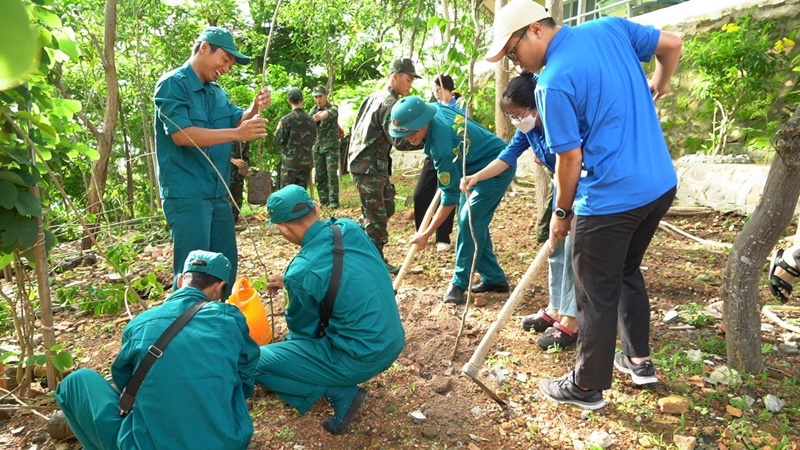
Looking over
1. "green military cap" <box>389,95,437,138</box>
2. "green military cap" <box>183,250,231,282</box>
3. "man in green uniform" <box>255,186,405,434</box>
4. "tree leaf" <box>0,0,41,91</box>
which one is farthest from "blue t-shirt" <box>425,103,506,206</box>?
"tree leaf" <box>0,0,41,91</box>

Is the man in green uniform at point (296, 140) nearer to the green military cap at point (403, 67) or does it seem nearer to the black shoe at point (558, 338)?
the green military cap at point (403, 67)

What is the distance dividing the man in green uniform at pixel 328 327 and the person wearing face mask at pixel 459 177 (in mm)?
1183

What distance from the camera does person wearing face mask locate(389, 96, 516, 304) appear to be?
386 centimetres

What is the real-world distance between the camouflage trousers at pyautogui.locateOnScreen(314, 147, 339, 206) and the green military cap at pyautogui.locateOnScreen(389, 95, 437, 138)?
4.49 m

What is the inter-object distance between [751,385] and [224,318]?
94.3 inches

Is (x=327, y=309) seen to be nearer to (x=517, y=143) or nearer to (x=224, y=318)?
(x=224, y=318)

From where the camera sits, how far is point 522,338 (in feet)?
11.4

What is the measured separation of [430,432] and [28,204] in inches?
78.9

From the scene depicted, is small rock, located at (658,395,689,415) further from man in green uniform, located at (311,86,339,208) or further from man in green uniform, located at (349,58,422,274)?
man in green uniform, located at (311,86,339,208)

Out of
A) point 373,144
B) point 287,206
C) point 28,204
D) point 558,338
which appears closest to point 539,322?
point 558,338

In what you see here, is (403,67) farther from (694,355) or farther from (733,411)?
(733,411)

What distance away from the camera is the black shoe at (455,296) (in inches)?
159

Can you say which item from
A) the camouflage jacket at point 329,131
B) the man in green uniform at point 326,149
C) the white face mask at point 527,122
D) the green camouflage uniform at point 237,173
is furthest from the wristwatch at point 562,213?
the camouflage jacket at point 329,131

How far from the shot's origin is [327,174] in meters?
8.64
